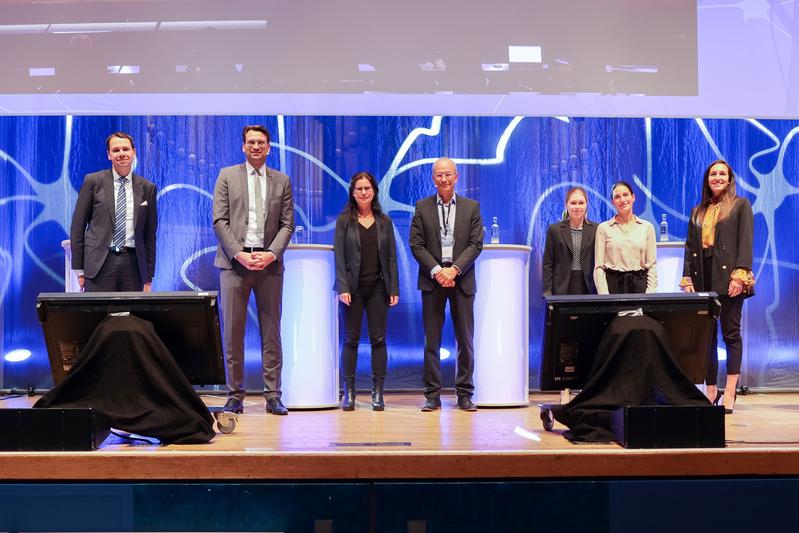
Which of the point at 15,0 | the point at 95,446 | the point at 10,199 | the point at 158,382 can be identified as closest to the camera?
the point at 95,446

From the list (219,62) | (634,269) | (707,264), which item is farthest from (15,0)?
(707,264)

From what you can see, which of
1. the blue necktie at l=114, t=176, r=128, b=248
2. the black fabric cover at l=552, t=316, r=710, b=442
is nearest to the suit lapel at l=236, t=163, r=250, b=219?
the blue necktie at l=114, t=176, r=128, b=248

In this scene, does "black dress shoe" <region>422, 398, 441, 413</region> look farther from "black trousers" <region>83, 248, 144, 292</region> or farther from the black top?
"black trousers" <region>83, 248, 144, 292</region>

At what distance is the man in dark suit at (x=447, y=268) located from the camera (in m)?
4.71

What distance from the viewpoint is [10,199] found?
5.79 meters

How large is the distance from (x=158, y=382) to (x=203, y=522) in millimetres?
696

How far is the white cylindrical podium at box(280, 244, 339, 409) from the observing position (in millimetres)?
4891

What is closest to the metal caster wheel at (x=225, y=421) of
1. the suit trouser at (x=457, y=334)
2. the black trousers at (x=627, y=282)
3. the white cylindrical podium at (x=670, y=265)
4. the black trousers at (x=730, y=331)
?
the suit trouser at (x=457, y=334)

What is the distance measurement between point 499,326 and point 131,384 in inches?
109

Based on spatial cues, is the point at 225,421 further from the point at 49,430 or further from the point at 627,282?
the point at 627,282

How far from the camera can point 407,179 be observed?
5844mm

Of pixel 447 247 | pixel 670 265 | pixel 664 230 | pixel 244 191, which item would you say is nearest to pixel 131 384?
pixel 244 191

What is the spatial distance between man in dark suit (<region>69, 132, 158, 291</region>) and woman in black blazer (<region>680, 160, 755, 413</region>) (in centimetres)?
306

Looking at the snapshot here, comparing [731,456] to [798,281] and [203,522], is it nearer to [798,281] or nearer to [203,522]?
[203,522]
